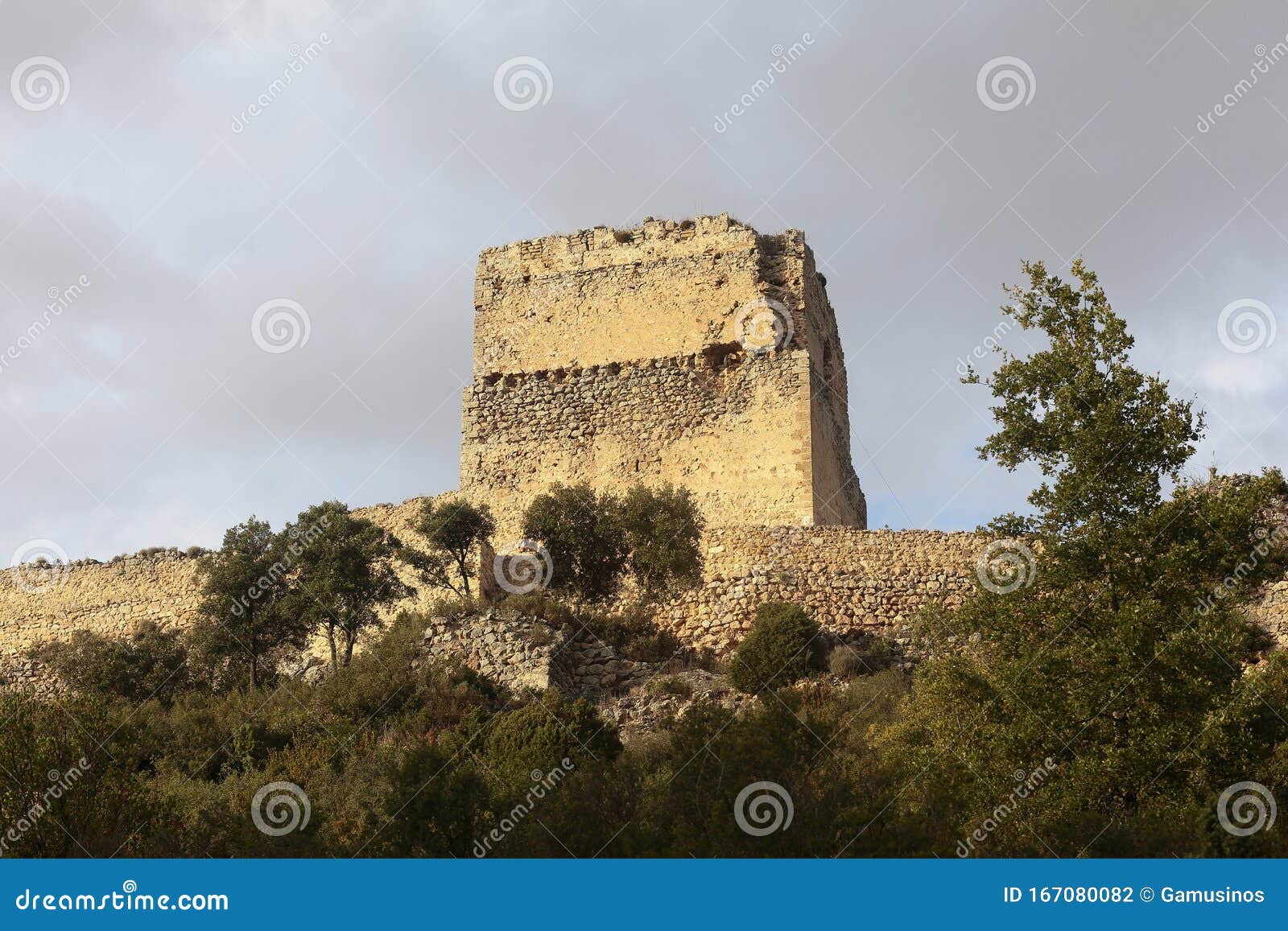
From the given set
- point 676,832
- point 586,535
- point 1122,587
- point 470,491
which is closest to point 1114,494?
point 1122,587

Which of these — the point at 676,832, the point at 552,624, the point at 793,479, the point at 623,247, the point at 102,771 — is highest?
the point at 623,247

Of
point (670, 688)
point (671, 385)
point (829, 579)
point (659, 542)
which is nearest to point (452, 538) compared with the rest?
point (659, 542)

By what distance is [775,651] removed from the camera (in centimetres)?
1850

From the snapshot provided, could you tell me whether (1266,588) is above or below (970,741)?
above

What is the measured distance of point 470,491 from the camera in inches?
972

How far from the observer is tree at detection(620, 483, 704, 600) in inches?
823

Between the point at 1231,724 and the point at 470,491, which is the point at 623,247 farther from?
the point at 1231,724

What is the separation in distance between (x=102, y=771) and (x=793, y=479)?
1251 cm

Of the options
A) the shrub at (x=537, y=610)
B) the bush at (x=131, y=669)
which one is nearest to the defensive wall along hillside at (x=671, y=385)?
the shrub at (x=537, y=610)

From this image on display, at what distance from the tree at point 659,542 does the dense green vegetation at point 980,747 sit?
459cm

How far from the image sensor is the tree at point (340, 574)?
20797 mm

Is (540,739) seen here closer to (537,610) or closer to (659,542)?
(537,610)

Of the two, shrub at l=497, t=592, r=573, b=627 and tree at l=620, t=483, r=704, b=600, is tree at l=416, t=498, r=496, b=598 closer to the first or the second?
shrub at l=497, t=592, r=573, b=627

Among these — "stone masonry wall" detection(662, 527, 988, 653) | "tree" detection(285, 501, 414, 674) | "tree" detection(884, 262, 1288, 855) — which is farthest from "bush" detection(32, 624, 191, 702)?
"tree" detection(884, 262, 1288, 855)
